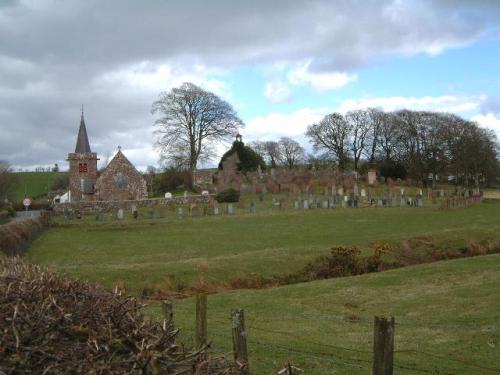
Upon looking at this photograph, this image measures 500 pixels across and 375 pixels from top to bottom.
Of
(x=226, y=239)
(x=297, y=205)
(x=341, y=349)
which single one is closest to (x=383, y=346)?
(x=341, y=349)

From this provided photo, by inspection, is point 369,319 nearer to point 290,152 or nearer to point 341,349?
point 341,349

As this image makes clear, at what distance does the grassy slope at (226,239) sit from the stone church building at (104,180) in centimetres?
1846

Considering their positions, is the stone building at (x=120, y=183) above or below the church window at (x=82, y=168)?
below

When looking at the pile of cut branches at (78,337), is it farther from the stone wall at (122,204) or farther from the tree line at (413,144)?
the tree line at (413,144)

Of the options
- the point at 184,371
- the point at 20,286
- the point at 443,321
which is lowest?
the point at 443,321

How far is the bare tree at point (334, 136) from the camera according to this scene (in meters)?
76.5

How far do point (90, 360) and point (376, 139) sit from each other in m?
74.5

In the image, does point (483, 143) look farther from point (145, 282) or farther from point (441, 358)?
point (441, 358)

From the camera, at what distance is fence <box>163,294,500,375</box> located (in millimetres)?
5328

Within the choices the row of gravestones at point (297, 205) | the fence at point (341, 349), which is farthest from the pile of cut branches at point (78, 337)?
the row of gravestones at point (297, 205)

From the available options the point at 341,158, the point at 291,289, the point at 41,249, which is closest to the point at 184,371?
the point at 291,289

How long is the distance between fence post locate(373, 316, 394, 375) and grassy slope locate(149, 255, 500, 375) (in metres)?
3.20

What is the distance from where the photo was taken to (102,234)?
32500 mm

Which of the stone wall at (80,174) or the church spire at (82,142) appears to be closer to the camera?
the stone wall at (80,174)
